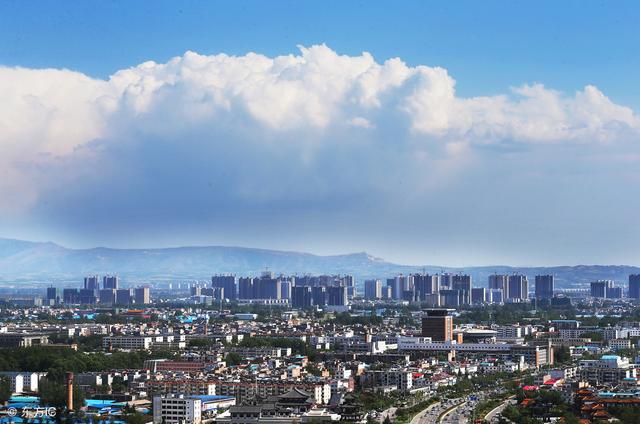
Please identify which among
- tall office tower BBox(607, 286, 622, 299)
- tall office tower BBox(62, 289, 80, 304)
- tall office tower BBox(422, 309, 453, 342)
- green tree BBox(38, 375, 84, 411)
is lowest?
green tree BBox(38, 375, 84, 411)

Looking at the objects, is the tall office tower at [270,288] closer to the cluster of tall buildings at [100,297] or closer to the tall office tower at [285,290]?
the tall office tower at [285,290]

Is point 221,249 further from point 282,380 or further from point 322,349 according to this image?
point 282,380

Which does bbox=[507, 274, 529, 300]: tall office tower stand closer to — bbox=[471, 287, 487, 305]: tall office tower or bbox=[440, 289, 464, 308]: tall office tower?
bbox=[471, 287, 487, 305]: tall office tower

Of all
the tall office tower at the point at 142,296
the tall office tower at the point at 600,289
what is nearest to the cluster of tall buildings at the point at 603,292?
the tall office tower at the point at 600,289

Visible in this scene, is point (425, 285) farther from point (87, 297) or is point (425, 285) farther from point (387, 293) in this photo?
point (87, 297)

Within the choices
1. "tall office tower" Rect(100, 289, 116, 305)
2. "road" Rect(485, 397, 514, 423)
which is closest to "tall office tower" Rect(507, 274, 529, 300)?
"tall office tower" Rect(100, 289, 116, 305)

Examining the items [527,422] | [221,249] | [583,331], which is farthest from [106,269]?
[527,422]
